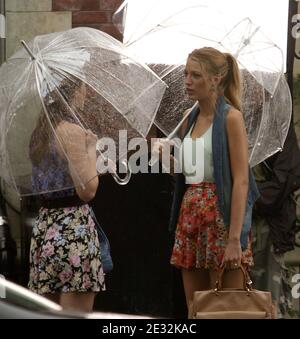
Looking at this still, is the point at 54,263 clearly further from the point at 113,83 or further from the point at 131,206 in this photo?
the point at 131,206

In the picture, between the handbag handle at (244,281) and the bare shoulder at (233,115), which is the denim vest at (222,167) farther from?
the handbag handle at (244,281)

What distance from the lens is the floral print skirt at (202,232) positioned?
261 inches

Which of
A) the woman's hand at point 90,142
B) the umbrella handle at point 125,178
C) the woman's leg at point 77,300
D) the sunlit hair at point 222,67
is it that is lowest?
the woman's leg at point 77,300

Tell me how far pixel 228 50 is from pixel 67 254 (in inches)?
57.2

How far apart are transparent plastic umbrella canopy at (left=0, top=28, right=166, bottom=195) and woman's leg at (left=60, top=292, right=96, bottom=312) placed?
0.56 metres

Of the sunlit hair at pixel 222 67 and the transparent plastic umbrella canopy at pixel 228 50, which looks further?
the transparent plastic umbrella canopy at pixel 228 50

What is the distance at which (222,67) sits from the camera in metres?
6.73

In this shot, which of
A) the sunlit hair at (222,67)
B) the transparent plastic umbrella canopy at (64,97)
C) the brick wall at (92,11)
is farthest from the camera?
the brick wall at (92,11)

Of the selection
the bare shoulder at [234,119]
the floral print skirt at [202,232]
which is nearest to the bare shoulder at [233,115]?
the bare shoulder at [234,119]

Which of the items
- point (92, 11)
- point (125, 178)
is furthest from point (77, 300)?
point (92, 11)

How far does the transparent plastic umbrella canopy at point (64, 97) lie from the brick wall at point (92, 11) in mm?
2232

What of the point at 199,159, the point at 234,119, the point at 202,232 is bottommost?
the point at 202,232

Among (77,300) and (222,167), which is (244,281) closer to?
(222,167)
